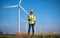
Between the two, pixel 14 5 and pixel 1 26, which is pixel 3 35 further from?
pixel 14 5

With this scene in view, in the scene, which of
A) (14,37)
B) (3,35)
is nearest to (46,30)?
(14,37)

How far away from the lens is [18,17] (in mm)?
3074

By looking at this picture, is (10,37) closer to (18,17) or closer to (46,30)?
(18,17)

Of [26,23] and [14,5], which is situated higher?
[14,5]

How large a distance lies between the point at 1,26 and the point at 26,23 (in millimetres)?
473

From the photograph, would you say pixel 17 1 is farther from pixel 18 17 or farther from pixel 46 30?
A: pixel 46 30

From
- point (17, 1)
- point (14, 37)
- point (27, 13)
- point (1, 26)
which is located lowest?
point (14, 37)

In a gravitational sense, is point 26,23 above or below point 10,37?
above

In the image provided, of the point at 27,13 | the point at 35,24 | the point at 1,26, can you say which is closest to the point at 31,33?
the point at 35,24

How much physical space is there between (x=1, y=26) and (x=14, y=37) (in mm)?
337

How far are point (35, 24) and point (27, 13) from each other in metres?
0.25

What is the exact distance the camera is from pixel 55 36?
9.97 feet

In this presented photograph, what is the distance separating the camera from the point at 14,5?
10.2ft

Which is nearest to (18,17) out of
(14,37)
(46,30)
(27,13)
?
(27,13)
